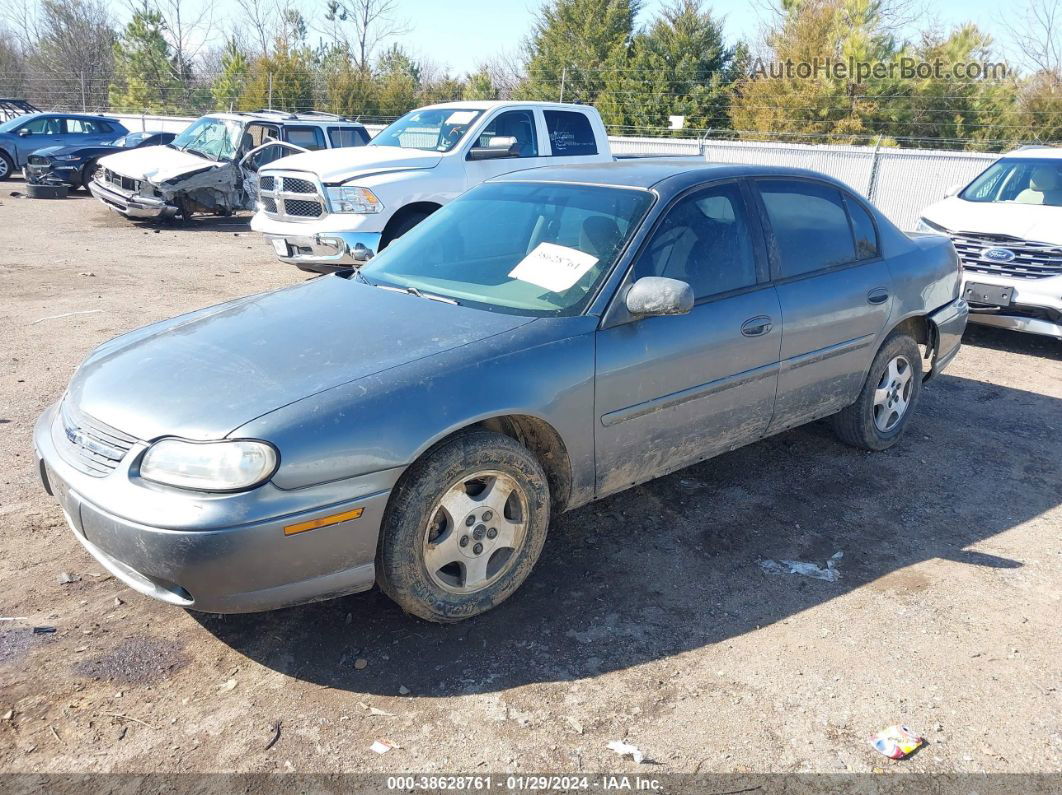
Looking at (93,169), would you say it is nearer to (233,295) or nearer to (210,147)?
(210,147)

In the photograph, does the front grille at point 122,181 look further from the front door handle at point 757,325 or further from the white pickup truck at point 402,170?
the front door handle at point 757,325

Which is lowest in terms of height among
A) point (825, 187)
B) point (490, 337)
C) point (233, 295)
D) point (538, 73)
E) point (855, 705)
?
point (855, 705)

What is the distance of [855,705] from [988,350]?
6065 mm

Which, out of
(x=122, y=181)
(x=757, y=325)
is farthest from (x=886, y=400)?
(x=122, y=181)

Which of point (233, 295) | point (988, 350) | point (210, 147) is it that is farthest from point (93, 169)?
point (988, 350)

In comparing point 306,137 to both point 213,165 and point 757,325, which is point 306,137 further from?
point 757,325

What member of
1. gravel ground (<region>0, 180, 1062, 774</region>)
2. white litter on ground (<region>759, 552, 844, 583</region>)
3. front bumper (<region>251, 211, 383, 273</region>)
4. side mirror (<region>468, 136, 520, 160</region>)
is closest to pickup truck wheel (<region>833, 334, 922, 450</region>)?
gravel ground (<region>0, 180, 1062, 774</region>)

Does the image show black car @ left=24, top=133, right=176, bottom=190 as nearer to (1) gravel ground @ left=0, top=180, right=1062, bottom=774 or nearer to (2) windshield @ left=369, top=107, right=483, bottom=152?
(2) windshield @ left=369, top=107, right=483, bottom=152

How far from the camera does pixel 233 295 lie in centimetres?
916

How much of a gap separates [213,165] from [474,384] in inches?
482

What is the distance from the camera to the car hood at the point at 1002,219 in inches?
A: 295

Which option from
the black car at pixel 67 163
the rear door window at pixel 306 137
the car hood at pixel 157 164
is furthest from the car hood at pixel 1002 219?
the black car at pixel 67 163

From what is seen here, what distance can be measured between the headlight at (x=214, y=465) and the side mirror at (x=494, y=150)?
7.29m

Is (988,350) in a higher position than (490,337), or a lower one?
lower
